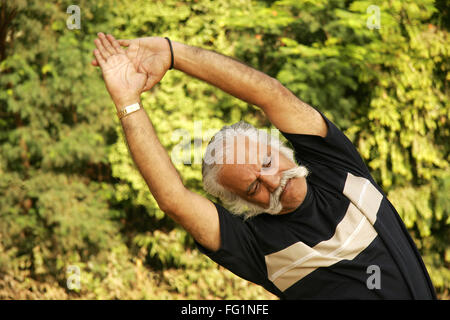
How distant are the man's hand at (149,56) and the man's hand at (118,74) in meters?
0.04

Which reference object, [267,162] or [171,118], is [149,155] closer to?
[267,162]

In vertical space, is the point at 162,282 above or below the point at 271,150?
below

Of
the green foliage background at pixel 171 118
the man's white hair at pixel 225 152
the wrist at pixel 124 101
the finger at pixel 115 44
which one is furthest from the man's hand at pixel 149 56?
the green foliage background at pixel 171 118

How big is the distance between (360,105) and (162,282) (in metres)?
3.02

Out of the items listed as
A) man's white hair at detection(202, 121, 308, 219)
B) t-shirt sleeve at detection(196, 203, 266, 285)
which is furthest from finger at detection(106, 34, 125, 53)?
t-shirt sleeve at detection(196, 203, 266, 285)

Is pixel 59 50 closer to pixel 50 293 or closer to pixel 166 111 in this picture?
pixel 166 111

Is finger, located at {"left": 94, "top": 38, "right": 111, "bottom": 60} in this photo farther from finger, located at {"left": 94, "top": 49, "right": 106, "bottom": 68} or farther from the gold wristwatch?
the gold wristwatch

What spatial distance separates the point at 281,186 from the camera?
6.48ft

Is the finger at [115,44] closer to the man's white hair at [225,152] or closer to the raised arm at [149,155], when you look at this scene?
the raised arm at [149,155]

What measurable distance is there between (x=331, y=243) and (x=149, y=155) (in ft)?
2.50

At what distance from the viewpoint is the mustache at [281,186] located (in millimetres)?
1968

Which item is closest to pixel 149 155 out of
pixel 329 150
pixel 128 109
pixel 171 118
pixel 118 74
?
pixel 128 109

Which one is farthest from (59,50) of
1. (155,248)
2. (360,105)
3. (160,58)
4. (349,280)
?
(349,280)

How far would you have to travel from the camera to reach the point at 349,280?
184 cm
